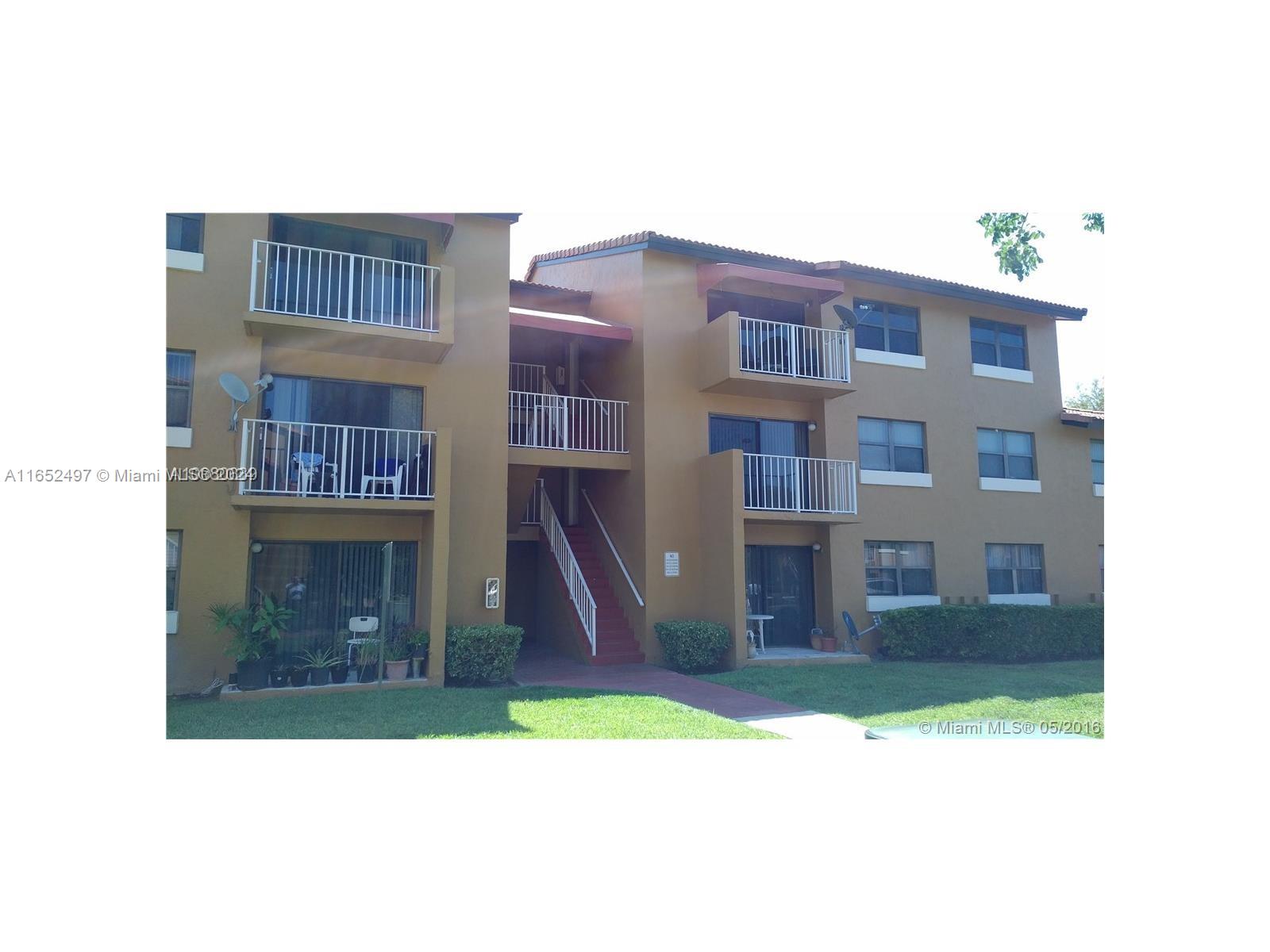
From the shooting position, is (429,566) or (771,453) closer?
(429,566)

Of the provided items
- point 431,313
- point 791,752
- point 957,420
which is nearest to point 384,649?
point 431,313

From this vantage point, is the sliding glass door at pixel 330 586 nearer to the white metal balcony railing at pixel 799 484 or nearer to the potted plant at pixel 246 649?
the potted plant at pixel 246 649

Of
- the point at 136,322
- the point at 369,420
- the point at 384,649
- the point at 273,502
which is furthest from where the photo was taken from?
the point at 369,420

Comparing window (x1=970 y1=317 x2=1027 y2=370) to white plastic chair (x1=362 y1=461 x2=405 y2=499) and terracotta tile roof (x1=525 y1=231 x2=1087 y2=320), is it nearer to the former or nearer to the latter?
terracotta tile roof (x1=525 y1=231 x2=1087 y2=320)

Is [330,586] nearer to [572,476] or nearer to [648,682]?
[648,682]

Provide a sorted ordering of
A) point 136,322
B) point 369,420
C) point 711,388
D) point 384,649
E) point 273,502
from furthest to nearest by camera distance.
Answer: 1. point 711,388
2. point 369,420
3. point 384,649
4. point 273,502
5. point 136,322

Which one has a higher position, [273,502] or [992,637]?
[273,502]

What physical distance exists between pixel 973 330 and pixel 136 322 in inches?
568

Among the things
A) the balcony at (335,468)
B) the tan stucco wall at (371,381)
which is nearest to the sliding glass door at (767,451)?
the tan stucco wall at (371,381)

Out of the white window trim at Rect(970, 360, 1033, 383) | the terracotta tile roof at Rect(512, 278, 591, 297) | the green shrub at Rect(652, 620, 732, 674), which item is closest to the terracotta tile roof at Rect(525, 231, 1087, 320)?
the terracotta tile roof at Rect(512, 278, 591, 297)

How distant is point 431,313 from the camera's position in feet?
37.2

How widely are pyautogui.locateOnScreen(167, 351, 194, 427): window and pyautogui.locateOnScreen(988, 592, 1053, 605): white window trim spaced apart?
44.9 feet

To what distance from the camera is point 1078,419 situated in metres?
16.5

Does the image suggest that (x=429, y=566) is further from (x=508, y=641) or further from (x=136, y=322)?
(x=136, y=322)
